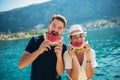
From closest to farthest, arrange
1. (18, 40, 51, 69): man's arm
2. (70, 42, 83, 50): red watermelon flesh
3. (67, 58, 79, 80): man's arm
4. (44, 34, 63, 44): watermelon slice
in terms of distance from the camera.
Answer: (18, 40, 51, 69): man's arm → (44, 34, 63, 44): watermelon slice → (70, 42, 83, 50): red watermelon flesh → (67, 58, 79, 80): man's arm

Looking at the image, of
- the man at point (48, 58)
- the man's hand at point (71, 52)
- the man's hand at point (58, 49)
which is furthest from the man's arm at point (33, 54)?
the man's hand at point (71, 52)

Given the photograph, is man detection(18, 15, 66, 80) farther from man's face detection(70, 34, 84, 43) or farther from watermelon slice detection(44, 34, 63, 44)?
man's face detection(70, 34, 84, 43)

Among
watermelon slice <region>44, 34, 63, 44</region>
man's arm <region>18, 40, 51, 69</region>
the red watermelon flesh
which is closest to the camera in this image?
man's arm <region>18, 40, 51, 69</region>

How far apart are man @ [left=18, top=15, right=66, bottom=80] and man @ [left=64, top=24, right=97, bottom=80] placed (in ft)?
0.66

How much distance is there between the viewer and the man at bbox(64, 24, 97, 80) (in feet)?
14.0

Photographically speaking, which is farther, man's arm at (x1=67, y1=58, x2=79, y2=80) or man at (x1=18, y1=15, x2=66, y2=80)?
man's arm at (x1=67, y1=58, x2=79, y2=80)

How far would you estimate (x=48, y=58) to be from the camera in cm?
417

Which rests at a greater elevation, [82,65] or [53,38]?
[53,38]

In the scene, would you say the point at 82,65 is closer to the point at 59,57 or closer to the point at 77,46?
the point at 77,46

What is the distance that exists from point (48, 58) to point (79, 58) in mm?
645

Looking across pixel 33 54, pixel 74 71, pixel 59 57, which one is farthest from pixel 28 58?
pixel 74 71

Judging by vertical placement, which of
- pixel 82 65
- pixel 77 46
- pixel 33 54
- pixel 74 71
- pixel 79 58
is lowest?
pixel 74 71

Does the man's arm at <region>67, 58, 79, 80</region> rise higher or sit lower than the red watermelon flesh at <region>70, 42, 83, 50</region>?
lower

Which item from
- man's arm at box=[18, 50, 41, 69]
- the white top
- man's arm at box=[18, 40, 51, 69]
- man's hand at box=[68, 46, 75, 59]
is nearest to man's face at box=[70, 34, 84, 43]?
man's hand at box=[68, 46, 75, 59]
